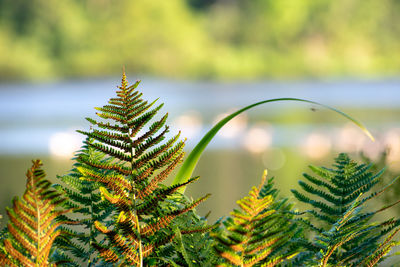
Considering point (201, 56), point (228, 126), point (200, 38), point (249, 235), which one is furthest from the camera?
point (200, 38)

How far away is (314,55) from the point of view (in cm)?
2469

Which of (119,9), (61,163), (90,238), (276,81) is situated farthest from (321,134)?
(119,9)

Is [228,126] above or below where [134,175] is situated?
above

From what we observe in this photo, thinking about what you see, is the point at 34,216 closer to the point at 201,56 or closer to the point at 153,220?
the point at 153,220

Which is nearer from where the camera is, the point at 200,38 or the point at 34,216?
the point at 34,216

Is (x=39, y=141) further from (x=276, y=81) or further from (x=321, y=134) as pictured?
(x=276, y=81)

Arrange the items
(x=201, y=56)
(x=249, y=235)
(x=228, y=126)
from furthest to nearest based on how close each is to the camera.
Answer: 1. (x=201, y=56)
2. (x=228, y=126)
3. (x=249, y=235)

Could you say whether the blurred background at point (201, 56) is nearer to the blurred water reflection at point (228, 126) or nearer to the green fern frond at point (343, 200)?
the blurred water reflection at point (228, 126)

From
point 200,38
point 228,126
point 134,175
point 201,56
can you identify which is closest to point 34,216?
point 134,175

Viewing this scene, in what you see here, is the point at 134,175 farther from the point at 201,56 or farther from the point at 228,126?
the point at 201,56

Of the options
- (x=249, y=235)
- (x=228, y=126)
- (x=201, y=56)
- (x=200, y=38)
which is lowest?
(x=249, y=235)

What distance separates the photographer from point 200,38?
2333 cm

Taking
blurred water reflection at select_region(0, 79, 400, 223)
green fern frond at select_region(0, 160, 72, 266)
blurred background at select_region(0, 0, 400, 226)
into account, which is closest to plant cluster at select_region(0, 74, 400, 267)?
green fern frond at select_region(0, 160, 72, 266)

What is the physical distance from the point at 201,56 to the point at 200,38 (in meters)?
1.12
